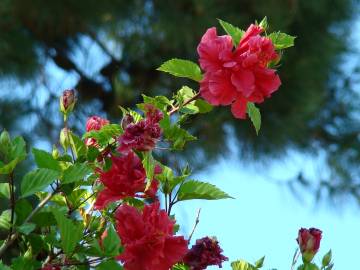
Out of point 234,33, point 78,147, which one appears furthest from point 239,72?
point 78,147

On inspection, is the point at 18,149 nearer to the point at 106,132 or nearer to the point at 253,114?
the point at 106,132

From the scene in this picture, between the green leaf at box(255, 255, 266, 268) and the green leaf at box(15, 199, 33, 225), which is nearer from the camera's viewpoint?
the green leaf at box(15, 199, 33, 225)

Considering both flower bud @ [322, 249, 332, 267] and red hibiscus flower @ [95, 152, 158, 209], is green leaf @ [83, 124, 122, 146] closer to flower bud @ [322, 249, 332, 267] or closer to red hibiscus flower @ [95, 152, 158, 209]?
red hibiscus flower @ [95, 152, 158, 209]

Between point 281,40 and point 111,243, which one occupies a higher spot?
point 281,40

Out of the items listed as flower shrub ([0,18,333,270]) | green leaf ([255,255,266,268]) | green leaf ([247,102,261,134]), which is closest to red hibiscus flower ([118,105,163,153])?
flower shrub ([0,18,333,270])

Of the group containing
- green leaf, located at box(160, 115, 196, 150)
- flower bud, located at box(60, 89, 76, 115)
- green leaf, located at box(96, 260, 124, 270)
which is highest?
flower bud, located at box(60, 89, 76, 115)

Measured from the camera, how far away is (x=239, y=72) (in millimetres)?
714

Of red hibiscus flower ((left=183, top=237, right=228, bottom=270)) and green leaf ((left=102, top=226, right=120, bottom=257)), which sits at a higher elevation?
red hibiscus flower ((left=183, top=237, right=228, bottom=270))

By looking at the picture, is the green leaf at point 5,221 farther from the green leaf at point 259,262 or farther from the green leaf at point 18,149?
the green leaf at point 259,262

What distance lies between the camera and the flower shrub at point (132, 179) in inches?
26.7

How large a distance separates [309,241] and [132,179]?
0.64ft

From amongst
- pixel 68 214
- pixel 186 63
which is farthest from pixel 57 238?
pixel 186 63

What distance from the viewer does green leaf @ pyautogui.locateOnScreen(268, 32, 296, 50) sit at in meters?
0.74

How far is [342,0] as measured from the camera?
393 centimetres
